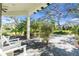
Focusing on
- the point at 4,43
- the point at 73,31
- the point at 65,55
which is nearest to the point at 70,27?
the point at 73,31

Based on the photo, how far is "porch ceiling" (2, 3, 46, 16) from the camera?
13.5 feet

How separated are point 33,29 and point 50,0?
0.48 metres

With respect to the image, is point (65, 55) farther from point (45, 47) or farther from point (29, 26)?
point (29, 26)

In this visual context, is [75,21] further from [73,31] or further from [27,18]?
[27,18]

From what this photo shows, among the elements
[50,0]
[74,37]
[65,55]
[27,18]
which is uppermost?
[50,0]

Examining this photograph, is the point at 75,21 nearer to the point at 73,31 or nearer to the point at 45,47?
the point at 73,31

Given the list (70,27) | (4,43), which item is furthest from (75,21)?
(4,43)

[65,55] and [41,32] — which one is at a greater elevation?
[41,32]

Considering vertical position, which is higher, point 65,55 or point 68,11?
point 68,11

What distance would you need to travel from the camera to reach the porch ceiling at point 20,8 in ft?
13.5

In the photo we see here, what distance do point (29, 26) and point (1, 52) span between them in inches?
21.4

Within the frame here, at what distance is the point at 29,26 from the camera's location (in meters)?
4.14

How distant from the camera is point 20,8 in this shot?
412cm

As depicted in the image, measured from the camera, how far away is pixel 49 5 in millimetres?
4160
